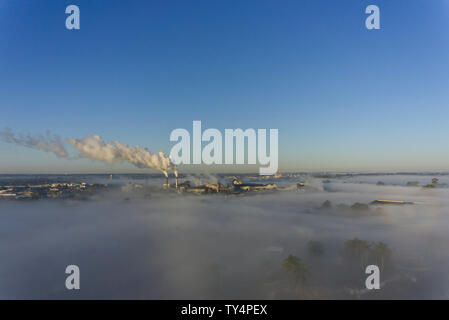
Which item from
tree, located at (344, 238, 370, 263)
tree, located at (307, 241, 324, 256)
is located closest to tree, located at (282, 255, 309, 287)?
tree, located at (307, 241, 324, 256)

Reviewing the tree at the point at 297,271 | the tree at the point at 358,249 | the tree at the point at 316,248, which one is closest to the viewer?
the tree at the point at 297,271

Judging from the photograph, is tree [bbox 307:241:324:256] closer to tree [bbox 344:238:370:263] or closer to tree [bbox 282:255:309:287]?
tree [bbox 344:238:370:263]

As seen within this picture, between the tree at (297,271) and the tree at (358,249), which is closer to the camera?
the tree at (297,271)

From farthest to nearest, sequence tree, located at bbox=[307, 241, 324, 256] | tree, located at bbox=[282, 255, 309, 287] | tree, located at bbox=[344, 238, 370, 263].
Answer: tree, located at bbox=[307, 241, 324, 256]
tree, located at bbox=[344, 238, 370, 263]
tree, located at bbox=[282, 255, 309, 287]

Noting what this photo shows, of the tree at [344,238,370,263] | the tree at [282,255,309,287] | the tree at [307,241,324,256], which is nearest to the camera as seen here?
the tree at [282,255,309,287]

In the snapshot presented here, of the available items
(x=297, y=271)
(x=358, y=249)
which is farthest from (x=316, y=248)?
(x=297, y=271)

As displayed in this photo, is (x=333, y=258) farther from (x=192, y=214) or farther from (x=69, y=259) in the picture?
(x=69, y=259)

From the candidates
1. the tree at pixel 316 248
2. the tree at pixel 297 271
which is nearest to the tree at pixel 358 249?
the tree at pixel 316 248

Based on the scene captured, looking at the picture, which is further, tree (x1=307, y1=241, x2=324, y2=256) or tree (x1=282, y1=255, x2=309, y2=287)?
tree (x1=307, y1=241, x2=324, y2=256)

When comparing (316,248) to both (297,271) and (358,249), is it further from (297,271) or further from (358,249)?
(297,271)

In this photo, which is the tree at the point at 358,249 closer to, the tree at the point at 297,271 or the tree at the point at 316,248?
the tree at the point at 316,248

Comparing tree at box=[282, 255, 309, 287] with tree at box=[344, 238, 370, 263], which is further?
tree at box=[344, 238, 370, 263]
